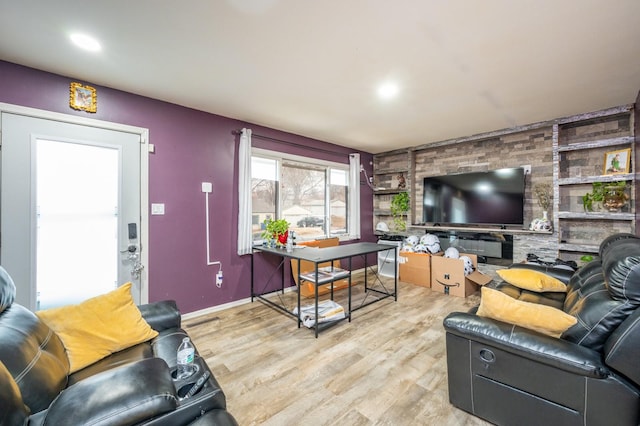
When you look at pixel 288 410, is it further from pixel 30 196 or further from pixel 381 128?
pixel 381 128

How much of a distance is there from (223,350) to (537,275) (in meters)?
2.95

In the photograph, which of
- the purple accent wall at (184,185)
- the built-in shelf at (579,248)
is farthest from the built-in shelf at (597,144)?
the purple accent wall at (184,185)

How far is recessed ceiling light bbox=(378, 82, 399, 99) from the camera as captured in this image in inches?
106

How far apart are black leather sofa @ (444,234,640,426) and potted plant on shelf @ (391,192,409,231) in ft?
11.7

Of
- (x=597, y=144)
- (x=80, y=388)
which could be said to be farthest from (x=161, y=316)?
(x=597, y=144)

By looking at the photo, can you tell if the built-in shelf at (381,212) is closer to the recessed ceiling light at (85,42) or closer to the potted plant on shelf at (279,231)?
the potted plant on shelf at (279,231)

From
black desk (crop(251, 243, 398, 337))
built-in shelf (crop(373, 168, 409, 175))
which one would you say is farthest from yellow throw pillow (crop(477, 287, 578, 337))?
built-in shelf (crop(373, 168, 409, 175))

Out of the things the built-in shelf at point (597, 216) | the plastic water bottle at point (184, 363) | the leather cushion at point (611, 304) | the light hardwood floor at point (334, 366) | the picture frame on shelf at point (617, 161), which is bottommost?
the light hardwood floor at point (334, 366)

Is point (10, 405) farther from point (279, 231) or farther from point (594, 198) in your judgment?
point (594, 198)

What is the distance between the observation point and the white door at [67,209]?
228cm

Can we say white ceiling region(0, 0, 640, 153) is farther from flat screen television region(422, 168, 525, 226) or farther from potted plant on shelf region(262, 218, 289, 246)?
potted plant on shelf region(262, 218, 289, 246)

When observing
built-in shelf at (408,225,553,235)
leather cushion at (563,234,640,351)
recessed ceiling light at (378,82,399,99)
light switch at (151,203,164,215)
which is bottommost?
leather cushion at (563,234,640,351)

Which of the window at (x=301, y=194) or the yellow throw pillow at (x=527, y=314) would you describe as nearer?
the yellow throw pillow at (x=527, y=314)

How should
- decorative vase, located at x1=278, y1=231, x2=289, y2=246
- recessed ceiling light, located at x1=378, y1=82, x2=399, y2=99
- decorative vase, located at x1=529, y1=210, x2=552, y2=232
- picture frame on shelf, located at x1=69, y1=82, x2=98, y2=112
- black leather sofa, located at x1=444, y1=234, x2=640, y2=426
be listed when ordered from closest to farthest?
1. black leather sofa, located at x1=444, y1=234, x2=640, y2=426
2. picture frame on shelf, located at x1=69, y1=82, x2=98, y2=112
3. recessed ceiling light, located at x1=378, y1=82, x2=399, y2=99
4. decorative vase, located at x1=278, y1=231, x2=289, y2=246
5. decorative vase, located at x1=529, y1=210, x2=552, y2=232
